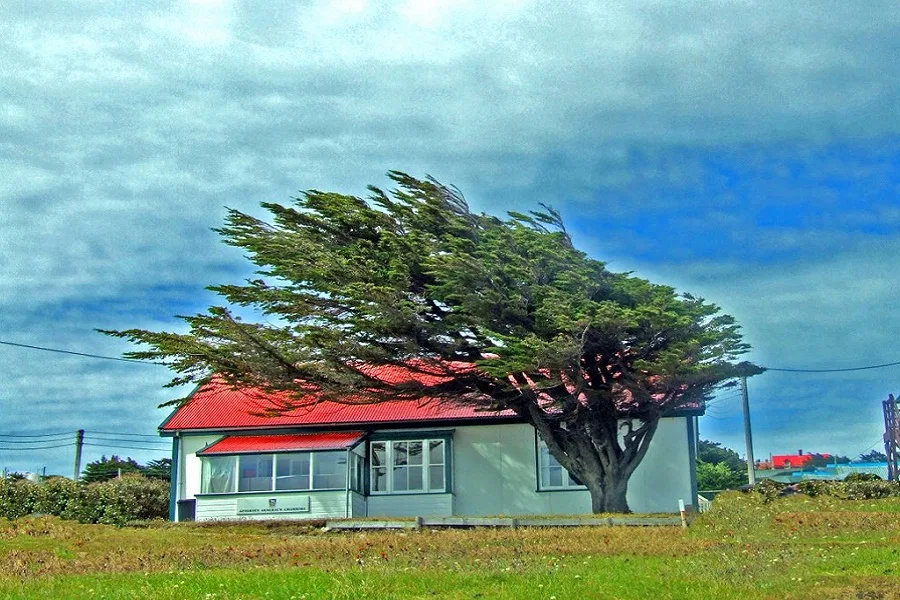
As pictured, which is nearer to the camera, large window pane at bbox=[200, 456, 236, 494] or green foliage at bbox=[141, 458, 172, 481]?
large window pane at bbox=[200, 456, 236, 494]

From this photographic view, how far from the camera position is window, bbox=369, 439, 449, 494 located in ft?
114

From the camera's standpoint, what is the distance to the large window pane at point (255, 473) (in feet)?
111

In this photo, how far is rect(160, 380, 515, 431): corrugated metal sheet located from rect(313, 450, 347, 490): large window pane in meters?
1.65

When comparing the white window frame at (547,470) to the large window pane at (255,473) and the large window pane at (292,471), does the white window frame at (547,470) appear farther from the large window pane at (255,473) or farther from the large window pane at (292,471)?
the large window pane at (255,473)

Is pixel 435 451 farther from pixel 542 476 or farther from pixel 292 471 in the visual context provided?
pixel 292 471

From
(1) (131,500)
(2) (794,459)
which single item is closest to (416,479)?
(1) (131,500)

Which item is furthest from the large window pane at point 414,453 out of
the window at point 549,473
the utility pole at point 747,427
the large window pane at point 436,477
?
the utility pole at point 747,427

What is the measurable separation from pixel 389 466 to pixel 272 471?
3.97 metres

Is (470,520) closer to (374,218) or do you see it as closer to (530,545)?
(530,545)

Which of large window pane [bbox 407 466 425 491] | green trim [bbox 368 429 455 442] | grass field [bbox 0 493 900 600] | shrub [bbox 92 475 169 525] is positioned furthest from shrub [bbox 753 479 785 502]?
shrub [bbox 92 475 169 525]

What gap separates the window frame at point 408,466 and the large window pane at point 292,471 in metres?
2.11

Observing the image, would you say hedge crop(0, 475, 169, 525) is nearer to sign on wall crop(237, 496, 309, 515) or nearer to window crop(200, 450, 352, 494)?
window crop(200, 450, 352, 494)

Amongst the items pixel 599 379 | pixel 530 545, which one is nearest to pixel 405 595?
pixel 530 545

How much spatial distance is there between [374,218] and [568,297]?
620 centimetres
